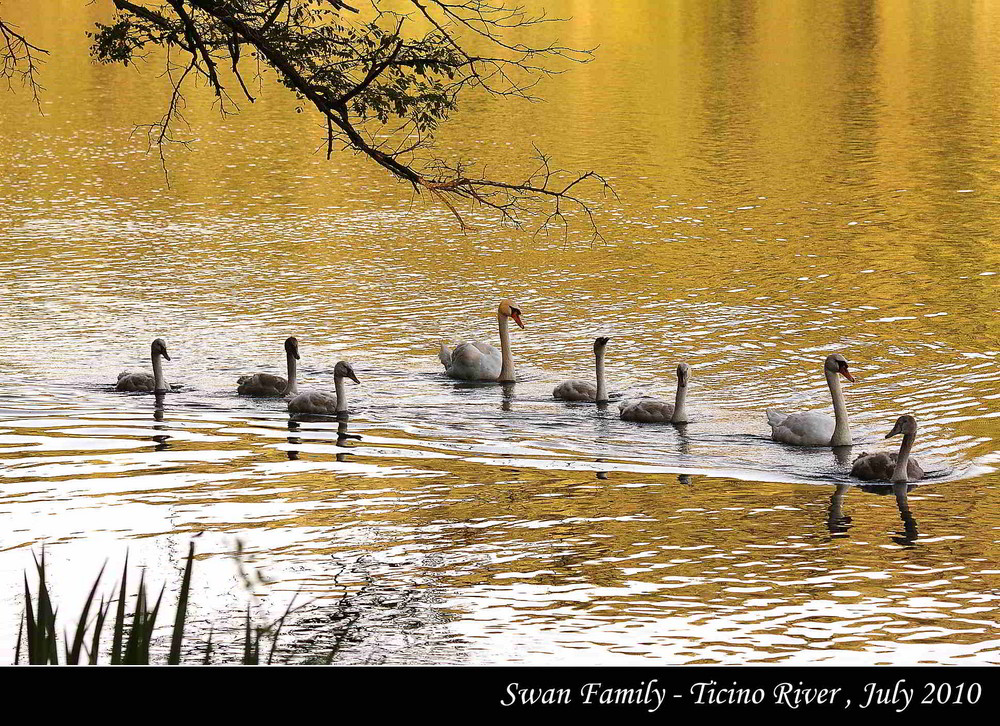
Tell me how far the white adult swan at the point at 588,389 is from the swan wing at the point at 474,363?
129cm

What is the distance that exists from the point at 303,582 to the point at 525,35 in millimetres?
58175

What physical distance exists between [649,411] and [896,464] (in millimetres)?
3156

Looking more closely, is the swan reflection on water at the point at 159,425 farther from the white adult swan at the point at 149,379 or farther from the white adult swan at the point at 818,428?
the white adult swan at the point at 818,428

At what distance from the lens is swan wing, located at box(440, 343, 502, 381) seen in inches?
742

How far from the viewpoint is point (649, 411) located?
54.6ft

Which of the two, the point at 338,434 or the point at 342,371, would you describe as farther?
the point at 342,371

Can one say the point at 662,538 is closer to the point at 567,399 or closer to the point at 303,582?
the point at 303,582

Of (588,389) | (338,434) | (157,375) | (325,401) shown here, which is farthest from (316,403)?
(588,389)

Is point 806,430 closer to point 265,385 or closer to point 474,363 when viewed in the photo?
point 474,363

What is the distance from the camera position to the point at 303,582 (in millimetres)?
11461

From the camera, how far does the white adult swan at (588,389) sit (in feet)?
57.4

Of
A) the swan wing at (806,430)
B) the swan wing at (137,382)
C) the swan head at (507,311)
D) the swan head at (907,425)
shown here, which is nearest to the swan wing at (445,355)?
the swan head at (507,311)

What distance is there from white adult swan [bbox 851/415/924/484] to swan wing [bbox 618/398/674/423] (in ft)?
8.48
